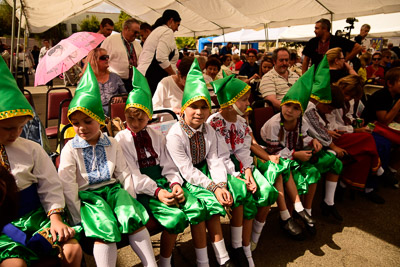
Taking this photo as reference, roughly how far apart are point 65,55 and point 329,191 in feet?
10.5

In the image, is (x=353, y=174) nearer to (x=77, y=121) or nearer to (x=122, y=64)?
(x=77, y=121)

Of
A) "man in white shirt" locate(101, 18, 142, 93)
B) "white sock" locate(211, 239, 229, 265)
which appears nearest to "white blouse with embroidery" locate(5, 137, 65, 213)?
"white sock" locate(211, 239, 229, 265)

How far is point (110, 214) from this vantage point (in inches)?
69.6

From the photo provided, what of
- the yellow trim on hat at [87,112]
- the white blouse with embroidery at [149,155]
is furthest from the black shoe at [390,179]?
the yellow trim on hat at [87,112]

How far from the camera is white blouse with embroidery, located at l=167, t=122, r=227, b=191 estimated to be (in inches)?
90.3

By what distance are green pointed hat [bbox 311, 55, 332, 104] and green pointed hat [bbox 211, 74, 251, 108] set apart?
1.14 m

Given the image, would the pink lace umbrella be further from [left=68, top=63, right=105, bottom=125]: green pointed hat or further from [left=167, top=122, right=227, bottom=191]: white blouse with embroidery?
[left=167, top=122, right=227, bottom=191]: white blouse with embroidery

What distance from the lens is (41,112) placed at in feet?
25.9

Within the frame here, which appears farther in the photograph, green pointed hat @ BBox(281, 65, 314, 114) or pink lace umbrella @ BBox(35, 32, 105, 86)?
green pointed hat @ BBox(281, 65, 314, 114)

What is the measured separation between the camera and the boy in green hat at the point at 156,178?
6.54 ft

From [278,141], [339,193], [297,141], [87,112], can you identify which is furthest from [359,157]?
[87,112]

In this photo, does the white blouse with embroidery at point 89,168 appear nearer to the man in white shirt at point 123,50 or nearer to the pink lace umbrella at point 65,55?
the pink lace umbrella at point 65,55

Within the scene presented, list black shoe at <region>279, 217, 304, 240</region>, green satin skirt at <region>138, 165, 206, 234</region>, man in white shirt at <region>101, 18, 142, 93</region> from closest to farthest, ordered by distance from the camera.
A: green satin skirt at <region>138, 165, 206, 234</region> → black shoe at <region>279, 217, 304, 240</region> → man in white shirt at <region>101, 18, 142, 93</region>

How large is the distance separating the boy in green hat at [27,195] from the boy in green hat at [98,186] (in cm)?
12
